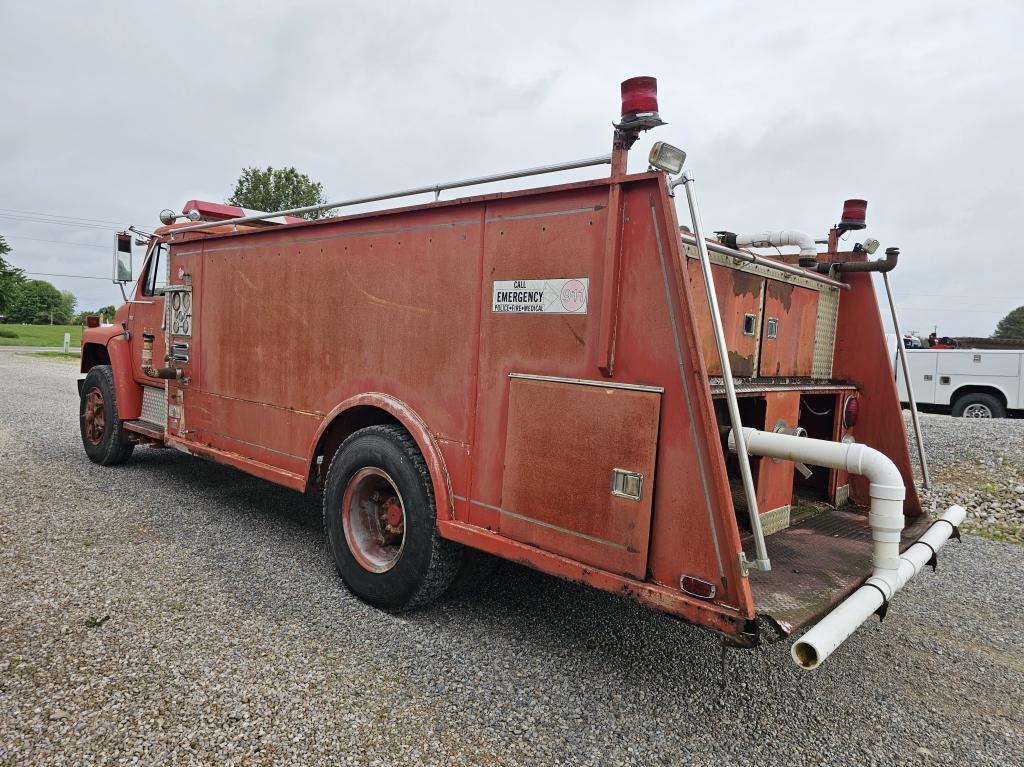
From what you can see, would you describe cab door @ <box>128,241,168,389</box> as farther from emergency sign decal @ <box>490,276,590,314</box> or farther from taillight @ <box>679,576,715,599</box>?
taillight @ <box>679,576,715,599</box>

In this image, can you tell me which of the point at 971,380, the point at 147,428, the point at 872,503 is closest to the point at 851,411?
the point at 872,503

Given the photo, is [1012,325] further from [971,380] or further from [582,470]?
[582,470]

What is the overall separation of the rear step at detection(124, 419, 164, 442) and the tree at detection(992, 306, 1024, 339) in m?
71.1

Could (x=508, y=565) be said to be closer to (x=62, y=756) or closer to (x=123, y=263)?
(x=62, y=756)

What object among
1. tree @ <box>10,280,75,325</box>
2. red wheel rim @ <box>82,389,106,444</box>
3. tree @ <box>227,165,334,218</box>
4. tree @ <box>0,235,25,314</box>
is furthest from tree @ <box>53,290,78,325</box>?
red wheel rim @ <box>82,389,106,444</box>

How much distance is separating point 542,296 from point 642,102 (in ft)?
2.91

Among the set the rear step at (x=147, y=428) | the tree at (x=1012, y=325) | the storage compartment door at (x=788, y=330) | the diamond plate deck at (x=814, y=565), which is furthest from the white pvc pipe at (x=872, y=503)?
the tree at (x=1012, y=325)

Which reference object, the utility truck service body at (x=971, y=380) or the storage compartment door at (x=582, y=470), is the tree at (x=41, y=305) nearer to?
the utility truck service body at (x=971, y=380)

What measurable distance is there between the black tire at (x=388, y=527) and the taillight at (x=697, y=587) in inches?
52.4

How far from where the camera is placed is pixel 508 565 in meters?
4.31

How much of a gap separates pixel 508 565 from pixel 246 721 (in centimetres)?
205

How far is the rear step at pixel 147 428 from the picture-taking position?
5727 mm

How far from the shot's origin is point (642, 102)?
252 centimetres

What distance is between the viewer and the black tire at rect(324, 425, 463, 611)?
11.0 ft
